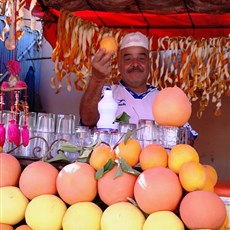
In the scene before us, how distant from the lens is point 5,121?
6.05 feet

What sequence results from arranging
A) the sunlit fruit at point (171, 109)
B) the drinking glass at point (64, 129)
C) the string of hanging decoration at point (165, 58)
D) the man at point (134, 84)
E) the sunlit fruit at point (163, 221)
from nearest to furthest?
the sunlit fruit at point (163, 221)
the sunlit fruit at point (171, 109)
the drinking glass at point (64, 129)
the man at point (134, 84)
the string of hanging decoration at point (165, 58)

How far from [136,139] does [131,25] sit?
224 cm

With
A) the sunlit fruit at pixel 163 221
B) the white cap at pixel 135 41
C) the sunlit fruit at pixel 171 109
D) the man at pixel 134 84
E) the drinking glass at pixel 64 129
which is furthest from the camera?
the white cap at pixel 135 41

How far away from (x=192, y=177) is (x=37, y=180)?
0.51 meters

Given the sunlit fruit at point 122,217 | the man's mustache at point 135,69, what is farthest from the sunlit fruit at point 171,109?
the man's mustache at point 135,69

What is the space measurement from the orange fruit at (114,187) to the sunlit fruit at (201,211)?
0.18m

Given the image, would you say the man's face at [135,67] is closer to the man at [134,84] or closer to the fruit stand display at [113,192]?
the man at [134,84]

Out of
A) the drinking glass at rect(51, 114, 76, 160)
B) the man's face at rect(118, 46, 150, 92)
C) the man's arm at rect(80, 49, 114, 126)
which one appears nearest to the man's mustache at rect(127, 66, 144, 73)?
the man's face at rect(118, 46, 150, 92)

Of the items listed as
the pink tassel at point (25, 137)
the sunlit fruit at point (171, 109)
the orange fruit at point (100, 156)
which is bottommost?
the orange fruit at point (100, 156)

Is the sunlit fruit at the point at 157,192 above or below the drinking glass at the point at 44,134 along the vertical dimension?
below

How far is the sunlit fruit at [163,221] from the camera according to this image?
1.40m

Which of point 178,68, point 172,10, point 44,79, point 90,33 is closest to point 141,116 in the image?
point 172,10

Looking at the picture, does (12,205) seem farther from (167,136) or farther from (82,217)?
(167,136)

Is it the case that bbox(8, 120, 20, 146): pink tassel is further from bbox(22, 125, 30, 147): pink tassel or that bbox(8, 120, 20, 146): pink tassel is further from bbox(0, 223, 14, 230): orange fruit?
bbox(0, 223, 14, 230): orange fruit
